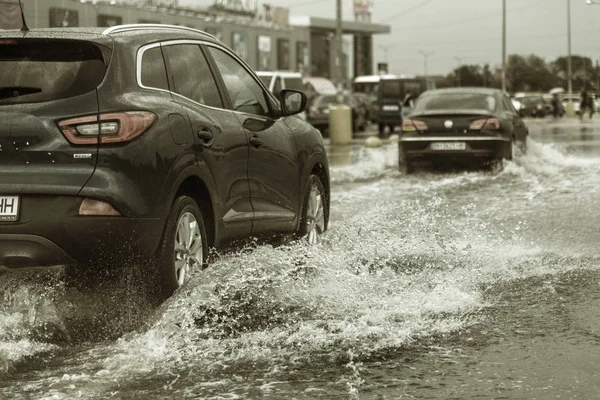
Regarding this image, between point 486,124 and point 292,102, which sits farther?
point 486,124

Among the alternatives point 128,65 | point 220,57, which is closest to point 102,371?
point 128,65

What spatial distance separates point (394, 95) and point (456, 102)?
2680cm

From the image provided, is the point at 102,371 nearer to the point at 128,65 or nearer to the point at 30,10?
the point at 128,65

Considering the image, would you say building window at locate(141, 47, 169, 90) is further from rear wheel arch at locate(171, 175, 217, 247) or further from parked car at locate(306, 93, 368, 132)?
parked car at locate(306, 93, 368, 132)

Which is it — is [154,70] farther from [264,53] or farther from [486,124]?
[264,53]

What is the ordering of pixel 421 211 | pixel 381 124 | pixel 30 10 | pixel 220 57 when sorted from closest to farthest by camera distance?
pixel 220 57 → pixel 421 211 → pixel 30 10 → pixel 381 124

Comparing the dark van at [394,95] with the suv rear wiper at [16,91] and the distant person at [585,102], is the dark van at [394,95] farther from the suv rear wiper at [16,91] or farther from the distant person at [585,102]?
the suv rear wiper at [16,91]

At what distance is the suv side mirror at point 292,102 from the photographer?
27.4ft

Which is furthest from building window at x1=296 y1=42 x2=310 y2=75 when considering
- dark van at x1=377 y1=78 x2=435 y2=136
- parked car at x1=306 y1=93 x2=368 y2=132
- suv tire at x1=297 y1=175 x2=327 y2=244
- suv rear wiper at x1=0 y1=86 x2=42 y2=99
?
suv rear wiper at x1=0 y1=86 x2=42 y2=99

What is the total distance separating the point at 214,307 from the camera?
20.9 feet

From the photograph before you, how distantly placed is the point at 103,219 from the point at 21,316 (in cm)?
74

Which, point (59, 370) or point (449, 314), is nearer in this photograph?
point (59, 370)

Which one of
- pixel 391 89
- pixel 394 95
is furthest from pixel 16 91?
pixel 391 89

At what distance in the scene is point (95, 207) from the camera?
5.95 metres
